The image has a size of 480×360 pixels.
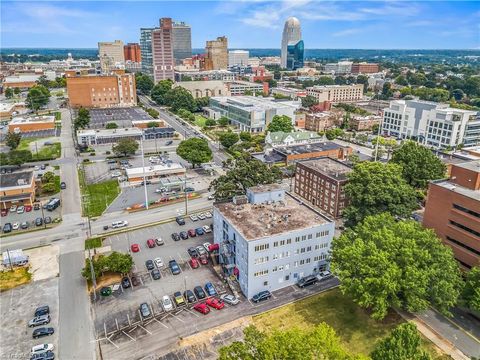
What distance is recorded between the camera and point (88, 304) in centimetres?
4181

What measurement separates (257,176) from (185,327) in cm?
3158

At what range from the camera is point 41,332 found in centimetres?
3688

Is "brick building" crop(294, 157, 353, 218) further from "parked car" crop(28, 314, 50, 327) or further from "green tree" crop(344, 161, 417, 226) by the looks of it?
"parked car" crop(28, 314, 50, 327)

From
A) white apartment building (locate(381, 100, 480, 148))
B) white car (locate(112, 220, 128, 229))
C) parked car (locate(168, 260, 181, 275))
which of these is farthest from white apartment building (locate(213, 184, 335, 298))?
white apartment building (locate(381, 100, 480, 148))

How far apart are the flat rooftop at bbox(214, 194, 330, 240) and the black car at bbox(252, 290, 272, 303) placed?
7156 millimetres

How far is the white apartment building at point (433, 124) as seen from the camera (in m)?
105

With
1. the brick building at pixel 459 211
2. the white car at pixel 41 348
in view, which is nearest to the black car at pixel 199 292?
the white car at pixel 41 348

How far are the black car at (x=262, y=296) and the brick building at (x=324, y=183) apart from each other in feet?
86.5

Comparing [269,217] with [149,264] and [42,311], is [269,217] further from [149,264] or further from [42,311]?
[42,311]

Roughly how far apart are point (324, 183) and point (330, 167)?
5.78 meters

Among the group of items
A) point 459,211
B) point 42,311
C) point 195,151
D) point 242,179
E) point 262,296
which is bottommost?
point 42,311

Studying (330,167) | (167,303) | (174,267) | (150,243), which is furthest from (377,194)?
(150,243)

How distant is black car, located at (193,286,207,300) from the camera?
1683 inches

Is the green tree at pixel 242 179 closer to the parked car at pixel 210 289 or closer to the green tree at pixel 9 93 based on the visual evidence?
the parked car at pixel 210 289
